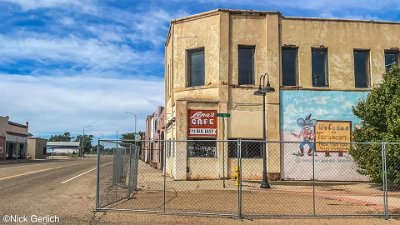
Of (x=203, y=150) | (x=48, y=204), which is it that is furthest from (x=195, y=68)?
Result: (x=48, y=204)

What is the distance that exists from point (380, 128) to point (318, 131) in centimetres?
539

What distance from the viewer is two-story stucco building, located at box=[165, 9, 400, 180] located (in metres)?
25.0

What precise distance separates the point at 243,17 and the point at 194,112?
5902 millimetres

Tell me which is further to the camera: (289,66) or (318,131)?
(289,66)

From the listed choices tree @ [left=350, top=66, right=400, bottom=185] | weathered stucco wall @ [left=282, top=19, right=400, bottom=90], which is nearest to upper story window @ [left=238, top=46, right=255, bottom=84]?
weathered stucco wall @ [left=282, top=19, right=400, bottom=90]

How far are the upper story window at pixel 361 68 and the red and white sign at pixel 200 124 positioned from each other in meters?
8.59

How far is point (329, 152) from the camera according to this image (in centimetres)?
2523

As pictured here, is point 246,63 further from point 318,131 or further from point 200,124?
point 318,131

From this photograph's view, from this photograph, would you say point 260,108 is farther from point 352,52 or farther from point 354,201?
point 354,201

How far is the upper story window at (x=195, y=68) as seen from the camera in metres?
26.5

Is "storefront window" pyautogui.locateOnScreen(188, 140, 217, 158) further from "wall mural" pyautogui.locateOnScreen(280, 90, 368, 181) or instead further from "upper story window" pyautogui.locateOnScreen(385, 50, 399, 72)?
"upper story window" pyautogui.locateOnScreen(385, 50, 399, 72)

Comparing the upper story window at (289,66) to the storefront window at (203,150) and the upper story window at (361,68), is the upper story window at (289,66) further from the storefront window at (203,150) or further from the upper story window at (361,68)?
the storefront window at (203,150)

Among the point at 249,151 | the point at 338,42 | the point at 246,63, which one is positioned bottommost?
the point at 249,151

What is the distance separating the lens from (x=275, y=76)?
25594 mm
